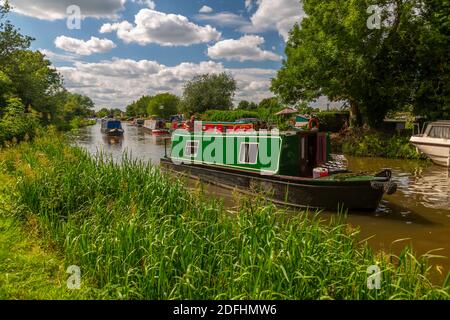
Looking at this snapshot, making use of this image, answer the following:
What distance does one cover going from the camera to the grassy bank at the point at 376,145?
20.9 m

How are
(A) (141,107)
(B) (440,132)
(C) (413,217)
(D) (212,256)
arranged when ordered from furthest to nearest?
1. (A) (141,107)
2. (B) (440,132)
3. (C) (413,217)
4. (D) (212,256)

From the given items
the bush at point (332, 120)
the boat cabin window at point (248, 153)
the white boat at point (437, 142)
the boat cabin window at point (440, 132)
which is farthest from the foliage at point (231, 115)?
the boat cabin window at point (248, 153)

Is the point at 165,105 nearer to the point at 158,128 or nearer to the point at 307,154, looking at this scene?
the point at 158,128

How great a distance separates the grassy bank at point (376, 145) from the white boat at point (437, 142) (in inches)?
53.5

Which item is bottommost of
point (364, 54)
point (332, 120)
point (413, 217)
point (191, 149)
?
point (413, 217)

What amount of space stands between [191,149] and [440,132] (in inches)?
490

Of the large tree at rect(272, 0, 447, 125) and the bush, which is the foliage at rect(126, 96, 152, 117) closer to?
the bush

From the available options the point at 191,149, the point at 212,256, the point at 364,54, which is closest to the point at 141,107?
the point at 364,54

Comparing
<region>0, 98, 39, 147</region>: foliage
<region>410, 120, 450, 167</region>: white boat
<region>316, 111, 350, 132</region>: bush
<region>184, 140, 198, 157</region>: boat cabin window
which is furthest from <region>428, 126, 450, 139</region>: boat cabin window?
<region>0, 98, 39, 147</region>: foliage

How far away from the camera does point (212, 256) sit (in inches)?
174

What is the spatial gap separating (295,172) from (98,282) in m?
7.58

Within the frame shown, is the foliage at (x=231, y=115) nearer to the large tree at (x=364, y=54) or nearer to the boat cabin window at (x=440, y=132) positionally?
the large tree at (x=364, y=54)

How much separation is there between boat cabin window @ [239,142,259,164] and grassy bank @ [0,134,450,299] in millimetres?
5402

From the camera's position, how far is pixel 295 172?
11.0 meters
